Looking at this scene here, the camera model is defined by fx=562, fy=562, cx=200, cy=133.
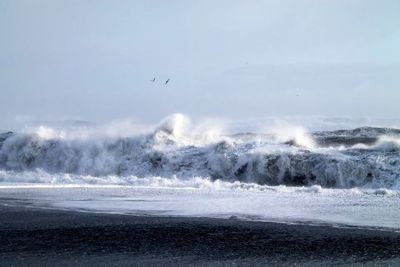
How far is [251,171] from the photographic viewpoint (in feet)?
68.6

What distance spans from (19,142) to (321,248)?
2460 centimetres

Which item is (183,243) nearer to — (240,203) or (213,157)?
(240,203)

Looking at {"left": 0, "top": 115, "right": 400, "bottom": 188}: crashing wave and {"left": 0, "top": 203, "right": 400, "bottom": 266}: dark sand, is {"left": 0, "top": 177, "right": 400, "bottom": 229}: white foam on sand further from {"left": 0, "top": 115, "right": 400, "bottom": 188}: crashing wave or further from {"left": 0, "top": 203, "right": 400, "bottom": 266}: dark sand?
{"left": 0, "top": 115, "right": 400, "bottom": 188}: crashing wave

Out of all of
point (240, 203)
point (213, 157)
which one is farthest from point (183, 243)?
point (213, 157)

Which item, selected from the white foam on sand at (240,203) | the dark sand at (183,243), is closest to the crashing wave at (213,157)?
the white foam on sand at (240,203)

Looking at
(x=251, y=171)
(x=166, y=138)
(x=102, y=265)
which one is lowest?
(x=102, y=265)

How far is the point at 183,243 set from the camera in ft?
23.2

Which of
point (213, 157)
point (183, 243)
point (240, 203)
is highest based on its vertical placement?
point (213, 157)

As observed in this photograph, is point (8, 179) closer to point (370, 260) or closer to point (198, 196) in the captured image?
point (198, 196)

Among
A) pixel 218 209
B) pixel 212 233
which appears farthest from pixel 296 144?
pixel 212 233

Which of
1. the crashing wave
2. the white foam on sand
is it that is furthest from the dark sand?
the crashing wave

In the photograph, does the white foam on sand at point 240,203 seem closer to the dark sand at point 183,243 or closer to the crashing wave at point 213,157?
the dark sand at point 183,243

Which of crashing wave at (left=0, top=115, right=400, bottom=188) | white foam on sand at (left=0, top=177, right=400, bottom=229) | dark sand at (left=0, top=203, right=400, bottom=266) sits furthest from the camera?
crashing wave at (left=0, top=115, right=400, bottom=188)

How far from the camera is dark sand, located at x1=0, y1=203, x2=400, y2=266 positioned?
19.6ft
